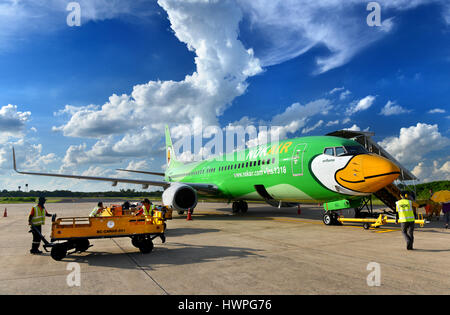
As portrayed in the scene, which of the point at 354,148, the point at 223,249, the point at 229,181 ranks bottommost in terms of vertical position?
the point at 223,249

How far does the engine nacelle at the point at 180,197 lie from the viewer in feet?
53.2

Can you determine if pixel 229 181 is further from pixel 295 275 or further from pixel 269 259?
pixel 295 275

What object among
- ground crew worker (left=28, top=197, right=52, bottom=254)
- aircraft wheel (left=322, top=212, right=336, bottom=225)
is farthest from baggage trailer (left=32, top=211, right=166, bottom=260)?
aircraft wheel (left=322, top=212, right=336, bottom=225)

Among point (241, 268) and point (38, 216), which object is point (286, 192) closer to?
point (241, 268)

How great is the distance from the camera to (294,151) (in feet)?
45.2

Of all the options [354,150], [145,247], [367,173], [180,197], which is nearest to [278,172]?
[354,150]

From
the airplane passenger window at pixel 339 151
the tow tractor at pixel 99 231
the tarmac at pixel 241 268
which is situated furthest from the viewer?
the airplane passenger window at pixel 339 151

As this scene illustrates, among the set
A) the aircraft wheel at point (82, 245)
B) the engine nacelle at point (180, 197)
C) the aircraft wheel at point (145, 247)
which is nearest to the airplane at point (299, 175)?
the engine nacelle at point (180, 197)

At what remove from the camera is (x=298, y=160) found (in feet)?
43.7

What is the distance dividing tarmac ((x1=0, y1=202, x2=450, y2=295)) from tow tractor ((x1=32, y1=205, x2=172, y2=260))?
0.28 m

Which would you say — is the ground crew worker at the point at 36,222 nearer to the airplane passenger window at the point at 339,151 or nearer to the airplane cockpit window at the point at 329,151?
the airplane cockpit window at the point at 329,151

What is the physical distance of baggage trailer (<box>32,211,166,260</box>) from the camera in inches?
264
